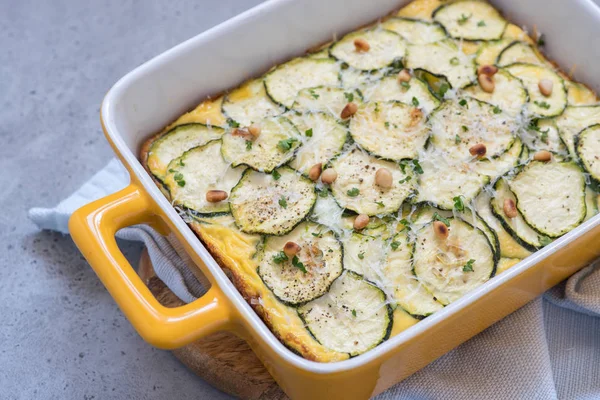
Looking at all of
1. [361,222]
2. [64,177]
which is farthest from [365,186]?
[64,177]

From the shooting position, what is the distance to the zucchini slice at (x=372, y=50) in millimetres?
3066

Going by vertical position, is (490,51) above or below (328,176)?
above

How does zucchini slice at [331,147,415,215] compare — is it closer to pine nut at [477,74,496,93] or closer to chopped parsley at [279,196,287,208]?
chopped parsley at [279,196,287,208]

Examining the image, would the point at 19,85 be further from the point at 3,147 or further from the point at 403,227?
the point at 403,227

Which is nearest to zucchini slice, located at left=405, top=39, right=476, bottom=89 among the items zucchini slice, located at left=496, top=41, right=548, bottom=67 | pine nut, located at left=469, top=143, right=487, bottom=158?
zucchini slice, located at left=496, top=41, right=548, bottom=67

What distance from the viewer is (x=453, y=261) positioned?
255 cm

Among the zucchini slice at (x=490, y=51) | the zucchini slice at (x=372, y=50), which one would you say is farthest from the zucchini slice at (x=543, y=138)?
the zucchini slice at (x=372, y=50)

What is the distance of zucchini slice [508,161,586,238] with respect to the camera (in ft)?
8.74

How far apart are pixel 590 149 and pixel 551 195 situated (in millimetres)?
263

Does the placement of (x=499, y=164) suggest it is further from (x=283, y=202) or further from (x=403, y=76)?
(x=283, y=202)

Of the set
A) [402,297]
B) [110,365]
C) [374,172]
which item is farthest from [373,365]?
[110,365]

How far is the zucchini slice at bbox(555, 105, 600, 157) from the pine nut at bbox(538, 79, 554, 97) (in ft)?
0.30

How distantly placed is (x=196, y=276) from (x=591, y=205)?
1367 millimetres

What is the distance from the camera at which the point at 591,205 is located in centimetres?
273
